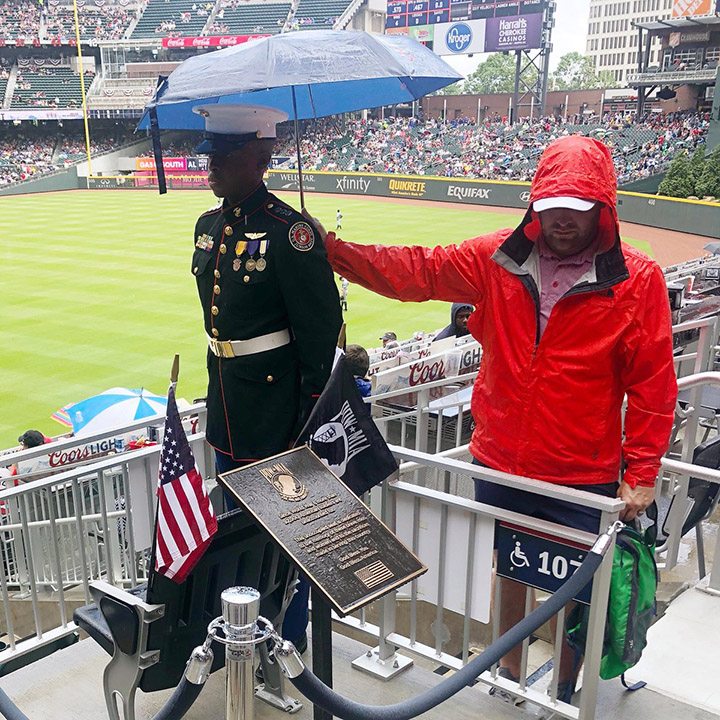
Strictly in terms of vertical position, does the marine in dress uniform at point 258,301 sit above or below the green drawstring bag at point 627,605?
above

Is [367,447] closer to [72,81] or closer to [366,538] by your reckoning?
[366,538]

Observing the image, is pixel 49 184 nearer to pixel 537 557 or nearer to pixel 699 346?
pixel 699 346

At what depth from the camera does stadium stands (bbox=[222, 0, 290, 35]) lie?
212 feet

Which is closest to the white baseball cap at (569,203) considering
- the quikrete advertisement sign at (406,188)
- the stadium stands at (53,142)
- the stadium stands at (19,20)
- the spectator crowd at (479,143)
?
the spectator crowd at (479,143)

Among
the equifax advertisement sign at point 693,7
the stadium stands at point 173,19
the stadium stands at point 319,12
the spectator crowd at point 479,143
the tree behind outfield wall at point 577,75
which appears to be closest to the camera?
the spectator crowd at point 479,143

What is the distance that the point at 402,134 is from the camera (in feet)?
171

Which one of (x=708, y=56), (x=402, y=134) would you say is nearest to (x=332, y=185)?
(x=402, y=134)

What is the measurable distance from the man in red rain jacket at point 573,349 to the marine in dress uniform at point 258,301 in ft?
2.16

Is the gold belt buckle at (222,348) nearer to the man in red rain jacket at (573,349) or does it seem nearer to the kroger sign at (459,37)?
the man in red rain jacket at (573,349)

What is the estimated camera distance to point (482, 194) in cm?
3631

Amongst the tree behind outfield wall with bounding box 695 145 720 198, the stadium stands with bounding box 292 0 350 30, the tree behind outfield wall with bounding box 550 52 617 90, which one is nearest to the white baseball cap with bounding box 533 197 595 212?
the tree behind outfield wall with bounding box 695 145 720 198

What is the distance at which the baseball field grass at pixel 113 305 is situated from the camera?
11.8 metres

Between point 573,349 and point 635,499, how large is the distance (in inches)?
21.7

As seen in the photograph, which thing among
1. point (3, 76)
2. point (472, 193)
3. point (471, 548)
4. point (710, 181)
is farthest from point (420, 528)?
point (3, 76)
